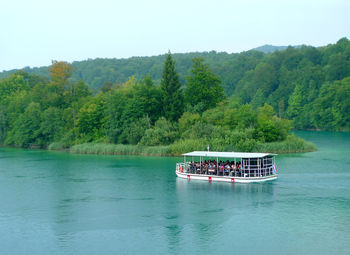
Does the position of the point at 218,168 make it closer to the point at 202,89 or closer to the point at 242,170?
the point at 242,170

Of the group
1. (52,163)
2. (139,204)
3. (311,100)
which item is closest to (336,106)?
(311,100)

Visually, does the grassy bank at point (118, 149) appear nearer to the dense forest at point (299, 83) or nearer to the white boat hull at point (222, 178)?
the white boat hull at point (222, 178)

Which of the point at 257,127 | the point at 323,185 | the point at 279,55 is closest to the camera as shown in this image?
the point at 323,185

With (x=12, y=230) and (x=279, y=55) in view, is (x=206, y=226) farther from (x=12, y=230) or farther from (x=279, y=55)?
(x=279, y=55)

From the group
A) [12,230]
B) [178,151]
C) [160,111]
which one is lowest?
[12,230]

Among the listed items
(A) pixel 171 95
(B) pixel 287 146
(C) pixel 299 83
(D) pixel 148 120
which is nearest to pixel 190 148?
(D) pixel 148 120

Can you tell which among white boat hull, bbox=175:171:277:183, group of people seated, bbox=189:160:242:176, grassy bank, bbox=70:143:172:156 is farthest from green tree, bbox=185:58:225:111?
white boat hull, bbox=175:171:277:183

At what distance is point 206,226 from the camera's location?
30797 mm

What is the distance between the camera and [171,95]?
3041 inches

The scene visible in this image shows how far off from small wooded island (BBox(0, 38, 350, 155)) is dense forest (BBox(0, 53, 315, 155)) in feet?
0.48

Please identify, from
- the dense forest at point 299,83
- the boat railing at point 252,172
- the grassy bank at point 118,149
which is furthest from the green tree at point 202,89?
the boat railing at point 252,172

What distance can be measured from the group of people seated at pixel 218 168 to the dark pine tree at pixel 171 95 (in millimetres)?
29366

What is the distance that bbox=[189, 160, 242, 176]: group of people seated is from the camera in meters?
44.3

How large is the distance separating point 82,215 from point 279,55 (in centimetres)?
12648
